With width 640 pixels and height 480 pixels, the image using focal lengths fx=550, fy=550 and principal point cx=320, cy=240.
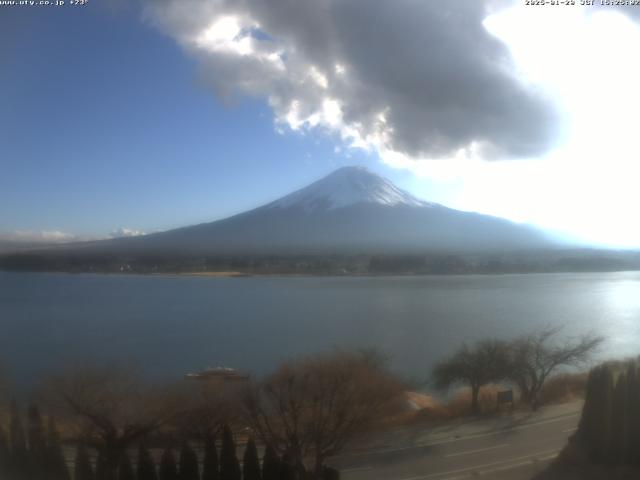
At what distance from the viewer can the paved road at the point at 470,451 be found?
10.9 ft

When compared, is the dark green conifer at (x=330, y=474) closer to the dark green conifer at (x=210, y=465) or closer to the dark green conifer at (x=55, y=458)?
the dark green conifer at (x=210, y=465)

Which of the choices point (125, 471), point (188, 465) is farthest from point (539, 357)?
point (125, 471)

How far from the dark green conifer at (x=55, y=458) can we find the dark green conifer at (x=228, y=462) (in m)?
0.92

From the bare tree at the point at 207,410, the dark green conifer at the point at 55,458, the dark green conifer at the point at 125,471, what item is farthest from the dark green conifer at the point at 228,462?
the dark green conifer at the point at 55,458

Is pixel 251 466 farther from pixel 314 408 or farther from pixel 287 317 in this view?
pixel 287 317

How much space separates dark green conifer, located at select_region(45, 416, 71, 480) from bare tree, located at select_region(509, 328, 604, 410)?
3306 mm

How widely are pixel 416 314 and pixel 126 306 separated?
3936 mm

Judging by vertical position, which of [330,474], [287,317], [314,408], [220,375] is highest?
[287,317]

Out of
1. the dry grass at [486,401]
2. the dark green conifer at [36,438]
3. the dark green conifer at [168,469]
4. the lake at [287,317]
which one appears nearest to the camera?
the dark green conifer at [168,469]

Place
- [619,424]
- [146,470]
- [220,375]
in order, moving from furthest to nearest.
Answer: [220,375] → [619,424] → [146,470]

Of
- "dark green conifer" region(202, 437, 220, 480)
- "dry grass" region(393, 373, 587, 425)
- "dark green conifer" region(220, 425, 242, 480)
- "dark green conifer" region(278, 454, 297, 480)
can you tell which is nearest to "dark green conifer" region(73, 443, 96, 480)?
"dark green conifer" region(202, 437, 220, 480)

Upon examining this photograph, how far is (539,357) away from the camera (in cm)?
470

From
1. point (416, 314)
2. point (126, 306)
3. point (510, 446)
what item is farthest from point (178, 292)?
point (510, 446)

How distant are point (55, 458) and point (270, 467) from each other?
4.28ft
